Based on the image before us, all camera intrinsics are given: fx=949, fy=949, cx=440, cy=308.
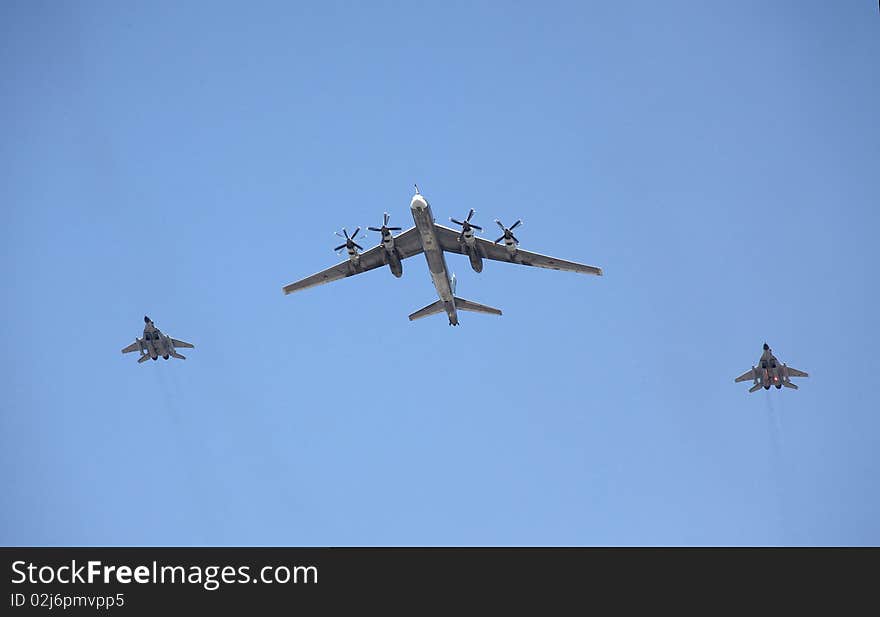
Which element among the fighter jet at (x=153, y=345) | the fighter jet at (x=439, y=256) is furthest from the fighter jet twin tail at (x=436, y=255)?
Result: the fighter jet at (x=153, y=345)

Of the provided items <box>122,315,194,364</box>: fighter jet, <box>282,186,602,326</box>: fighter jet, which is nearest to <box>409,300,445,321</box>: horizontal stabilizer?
<box>282,186,602,326</box>: fighter jet

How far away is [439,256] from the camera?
58125mm

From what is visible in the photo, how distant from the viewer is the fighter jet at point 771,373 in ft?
223

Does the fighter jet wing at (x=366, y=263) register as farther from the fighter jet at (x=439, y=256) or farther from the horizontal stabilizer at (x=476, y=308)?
the horizontal stabilizer at (x=476, y=308)

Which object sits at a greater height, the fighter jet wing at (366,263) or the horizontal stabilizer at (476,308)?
the fighter jet wing at (366,263)

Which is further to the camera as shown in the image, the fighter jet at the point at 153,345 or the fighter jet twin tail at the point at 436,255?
the fighter jet at the point at 153,345

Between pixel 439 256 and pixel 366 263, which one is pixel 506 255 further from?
pixel 366 263

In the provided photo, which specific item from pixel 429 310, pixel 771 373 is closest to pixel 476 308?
pixel 429 310

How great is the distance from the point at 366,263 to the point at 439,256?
214 inches

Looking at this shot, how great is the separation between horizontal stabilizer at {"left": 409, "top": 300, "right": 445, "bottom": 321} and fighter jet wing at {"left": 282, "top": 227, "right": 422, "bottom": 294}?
3679 millimetres

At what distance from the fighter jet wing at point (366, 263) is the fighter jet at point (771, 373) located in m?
26.8
